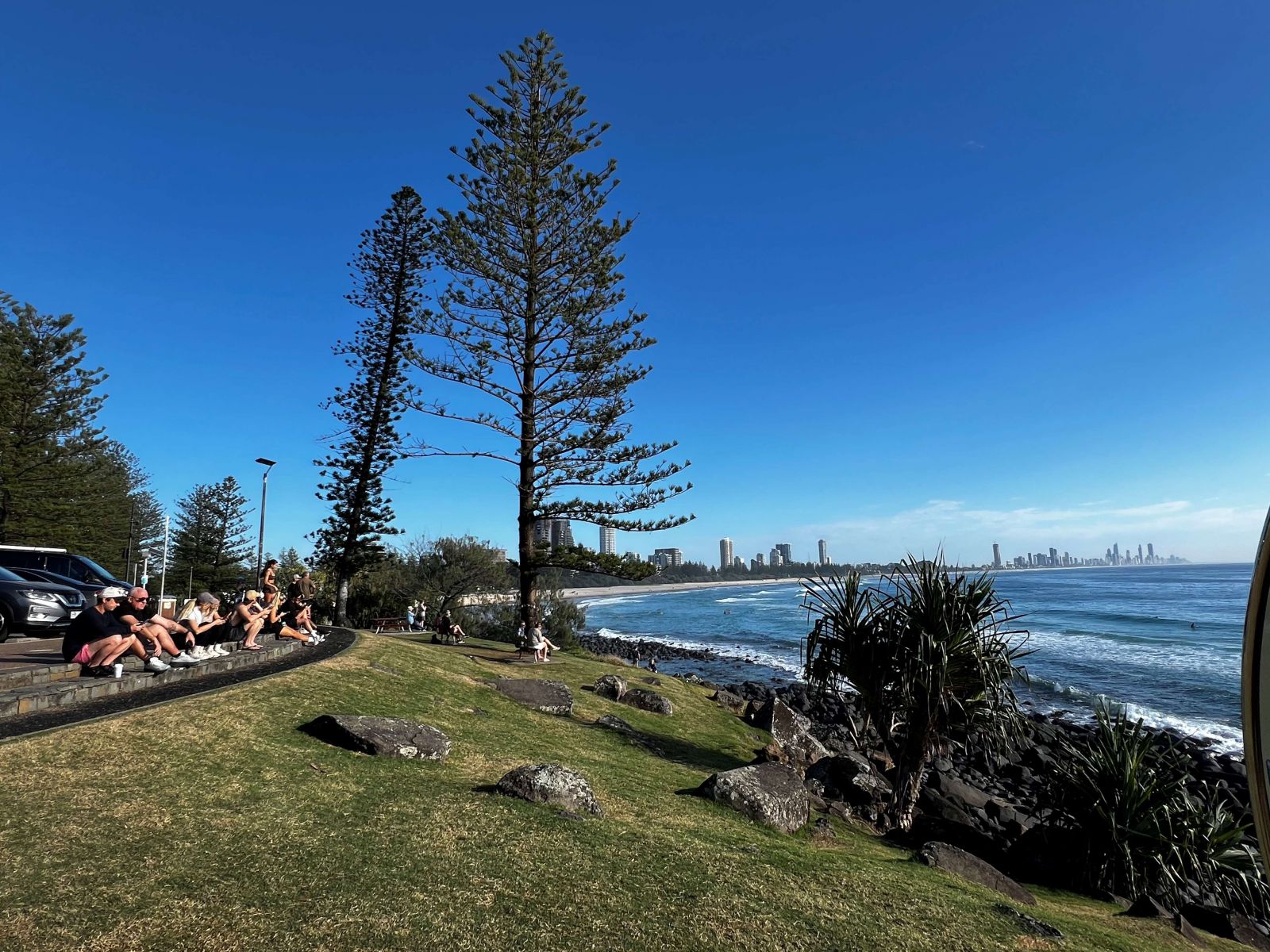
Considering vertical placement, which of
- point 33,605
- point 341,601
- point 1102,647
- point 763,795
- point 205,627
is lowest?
point 1102,647

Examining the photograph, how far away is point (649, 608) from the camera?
272ft

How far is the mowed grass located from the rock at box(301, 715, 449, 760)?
185mm

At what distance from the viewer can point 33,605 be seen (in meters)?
10.2

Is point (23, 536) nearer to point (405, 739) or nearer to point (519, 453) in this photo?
point (519, 453)

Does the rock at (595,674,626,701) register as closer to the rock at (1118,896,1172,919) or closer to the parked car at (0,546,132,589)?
the rock at (1118,896,1172,919)

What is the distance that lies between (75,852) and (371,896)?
1.70 meters

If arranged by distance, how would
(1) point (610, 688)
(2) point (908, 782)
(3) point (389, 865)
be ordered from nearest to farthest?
(3) point (389, 865) < (2) point (908, 782) < (1) point (610, 688)

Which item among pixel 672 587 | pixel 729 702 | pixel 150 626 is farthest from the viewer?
pixel 672 587

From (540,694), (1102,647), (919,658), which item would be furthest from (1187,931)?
(1102,647)

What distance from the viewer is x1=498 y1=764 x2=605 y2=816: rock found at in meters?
5.41

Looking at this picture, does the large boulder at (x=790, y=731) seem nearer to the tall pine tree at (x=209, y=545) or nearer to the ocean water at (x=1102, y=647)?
the ocean water at (x=1102, y=647)

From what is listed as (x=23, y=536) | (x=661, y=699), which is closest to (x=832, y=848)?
(x=661, y=699)

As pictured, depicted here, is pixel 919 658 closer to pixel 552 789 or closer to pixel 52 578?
pixel 552 789

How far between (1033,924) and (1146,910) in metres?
2.52
